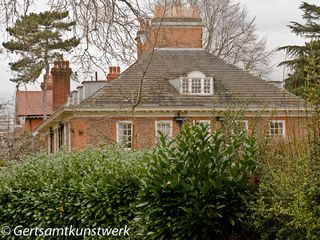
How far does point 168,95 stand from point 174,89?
754 mm

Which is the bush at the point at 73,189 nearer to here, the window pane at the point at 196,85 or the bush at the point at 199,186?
the bush at the point at 199,186

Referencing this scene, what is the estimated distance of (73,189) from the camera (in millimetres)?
10227

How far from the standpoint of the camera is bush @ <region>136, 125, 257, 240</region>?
7855 millimetres

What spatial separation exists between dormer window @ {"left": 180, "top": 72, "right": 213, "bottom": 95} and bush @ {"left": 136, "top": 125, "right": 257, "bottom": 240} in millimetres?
21504

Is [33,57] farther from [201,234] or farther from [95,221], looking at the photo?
[201,234]

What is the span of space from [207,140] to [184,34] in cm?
2383

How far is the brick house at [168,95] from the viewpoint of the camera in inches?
1092

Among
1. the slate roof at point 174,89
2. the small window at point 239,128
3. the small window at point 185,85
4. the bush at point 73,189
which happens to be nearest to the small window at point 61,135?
the slate roof at point 174,89

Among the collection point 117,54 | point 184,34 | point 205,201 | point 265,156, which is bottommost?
point 205,201

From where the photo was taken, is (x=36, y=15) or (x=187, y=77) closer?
(x=36, y=15)

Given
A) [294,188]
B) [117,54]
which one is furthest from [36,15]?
[294,188]

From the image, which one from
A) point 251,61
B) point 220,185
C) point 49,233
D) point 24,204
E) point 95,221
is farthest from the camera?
point 251,61

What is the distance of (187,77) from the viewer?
99.2ft

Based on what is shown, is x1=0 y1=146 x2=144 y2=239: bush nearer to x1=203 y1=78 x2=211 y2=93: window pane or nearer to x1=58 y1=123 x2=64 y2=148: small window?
x1=203 y1=78 x2=211 y2=93: window pane
